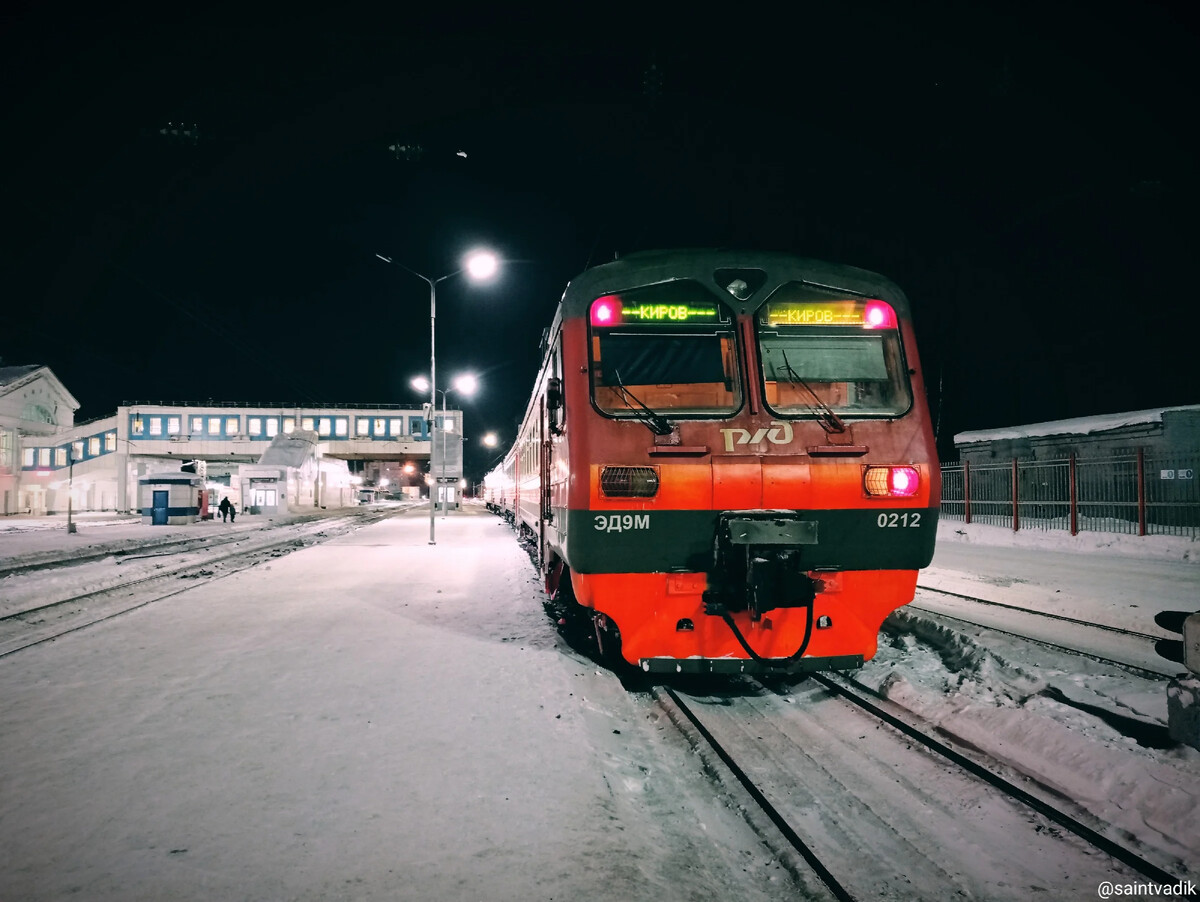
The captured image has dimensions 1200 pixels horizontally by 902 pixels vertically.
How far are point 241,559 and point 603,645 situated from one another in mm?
13416

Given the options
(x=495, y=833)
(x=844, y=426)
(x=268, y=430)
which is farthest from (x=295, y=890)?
(x=268, y=430)

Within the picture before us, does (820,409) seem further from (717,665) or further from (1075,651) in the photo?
(1075,651)

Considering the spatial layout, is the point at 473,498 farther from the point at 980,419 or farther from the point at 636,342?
the point at 636,342

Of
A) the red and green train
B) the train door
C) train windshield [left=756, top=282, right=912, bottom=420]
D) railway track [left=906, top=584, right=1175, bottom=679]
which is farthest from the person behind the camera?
the train door

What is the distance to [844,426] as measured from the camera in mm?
5234

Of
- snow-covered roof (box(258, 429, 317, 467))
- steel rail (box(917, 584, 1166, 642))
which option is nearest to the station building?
snow-covered roof (box(258, 429, 317, 467))

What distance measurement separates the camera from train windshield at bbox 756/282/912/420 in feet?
17.6

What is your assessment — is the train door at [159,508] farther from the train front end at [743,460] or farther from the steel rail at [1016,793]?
the steel rail at [1016,793]

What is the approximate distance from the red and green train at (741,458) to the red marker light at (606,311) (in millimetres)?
11

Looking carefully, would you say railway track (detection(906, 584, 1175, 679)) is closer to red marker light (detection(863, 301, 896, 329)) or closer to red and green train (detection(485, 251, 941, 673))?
red and green train (detection(485, 251, 941, 673))

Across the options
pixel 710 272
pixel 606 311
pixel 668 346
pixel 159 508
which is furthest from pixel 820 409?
pixel 159 508

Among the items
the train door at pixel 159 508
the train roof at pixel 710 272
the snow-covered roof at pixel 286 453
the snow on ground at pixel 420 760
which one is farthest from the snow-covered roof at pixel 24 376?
the train roof at pixel 710 272

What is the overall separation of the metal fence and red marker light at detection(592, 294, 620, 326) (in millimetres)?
14301

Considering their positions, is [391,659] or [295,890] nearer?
[295,890]
